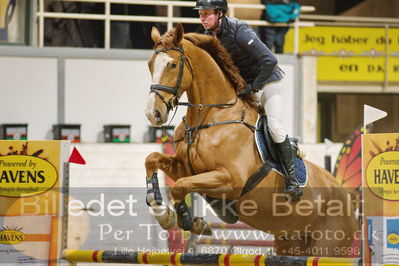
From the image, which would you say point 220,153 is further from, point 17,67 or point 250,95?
point 17,67

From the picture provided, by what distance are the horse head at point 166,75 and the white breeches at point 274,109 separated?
1.76 ft

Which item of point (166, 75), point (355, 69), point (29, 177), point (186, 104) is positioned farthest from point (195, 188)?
point (355, 69)

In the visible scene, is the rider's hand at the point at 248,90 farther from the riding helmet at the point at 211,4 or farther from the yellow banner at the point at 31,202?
the yellow banner at the point at 31,202

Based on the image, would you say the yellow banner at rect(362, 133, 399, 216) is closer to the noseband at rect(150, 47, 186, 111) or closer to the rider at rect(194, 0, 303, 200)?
the rider at rect(194, 0, 303, 200)

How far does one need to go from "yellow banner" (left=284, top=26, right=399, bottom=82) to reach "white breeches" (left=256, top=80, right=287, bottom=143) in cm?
457

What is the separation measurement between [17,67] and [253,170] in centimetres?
384

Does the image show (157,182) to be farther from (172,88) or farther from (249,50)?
(249,50)

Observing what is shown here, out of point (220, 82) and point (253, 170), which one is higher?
point (220, 82)

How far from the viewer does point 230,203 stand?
14.3 feet

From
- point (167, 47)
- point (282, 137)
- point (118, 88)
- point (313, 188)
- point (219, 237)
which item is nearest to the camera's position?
point (167, 47)

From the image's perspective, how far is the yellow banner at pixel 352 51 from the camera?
9055 mm

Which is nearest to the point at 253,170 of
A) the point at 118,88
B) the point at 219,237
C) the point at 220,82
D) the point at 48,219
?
the point at 220,82

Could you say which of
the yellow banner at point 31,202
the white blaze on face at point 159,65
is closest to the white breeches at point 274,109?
the white blaze on face at point 159,65

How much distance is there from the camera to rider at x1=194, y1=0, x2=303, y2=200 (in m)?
Answer: 4.29
